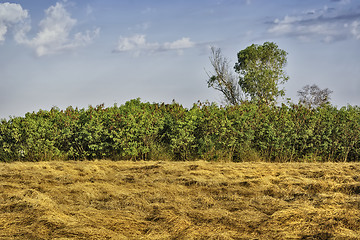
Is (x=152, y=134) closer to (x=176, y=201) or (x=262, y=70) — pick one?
(x=176, y=201)

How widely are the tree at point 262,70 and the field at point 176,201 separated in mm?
16442

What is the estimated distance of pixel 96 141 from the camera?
9.34 metres

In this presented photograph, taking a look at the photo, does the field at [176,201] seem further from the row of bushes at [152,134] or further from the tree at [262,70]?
the tree at [262,70]

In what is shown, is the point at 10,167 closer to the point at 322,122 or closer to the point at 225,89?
the point at 322,122

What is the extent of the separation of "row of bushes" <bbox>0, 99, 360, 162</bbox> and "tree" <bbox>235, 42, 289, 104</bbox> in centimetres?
1452

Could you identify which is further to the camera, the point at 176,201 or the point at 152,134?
the point at 152,134

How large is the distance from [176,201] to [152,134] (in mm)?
4055

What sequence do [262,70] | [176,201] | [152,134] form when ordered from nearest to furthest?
1. [176,201]
2. [152,134]
3. [262,70]

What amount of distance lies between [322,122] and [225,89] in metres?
15.6

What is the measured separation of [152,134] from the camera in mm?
9422

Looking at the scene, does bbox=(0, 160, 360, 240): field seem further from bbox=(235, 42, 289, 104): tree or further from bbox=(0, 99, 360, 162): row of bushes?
bbox=(235, 42, 289, 104): tree

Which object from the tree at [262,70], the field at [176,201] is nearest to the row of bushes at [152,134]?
the field at [176,201]

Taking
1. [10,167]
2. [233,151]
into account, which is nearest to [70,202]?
[10,167]

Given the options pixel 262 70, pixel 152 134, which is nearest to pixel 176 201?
pixel 152 134
